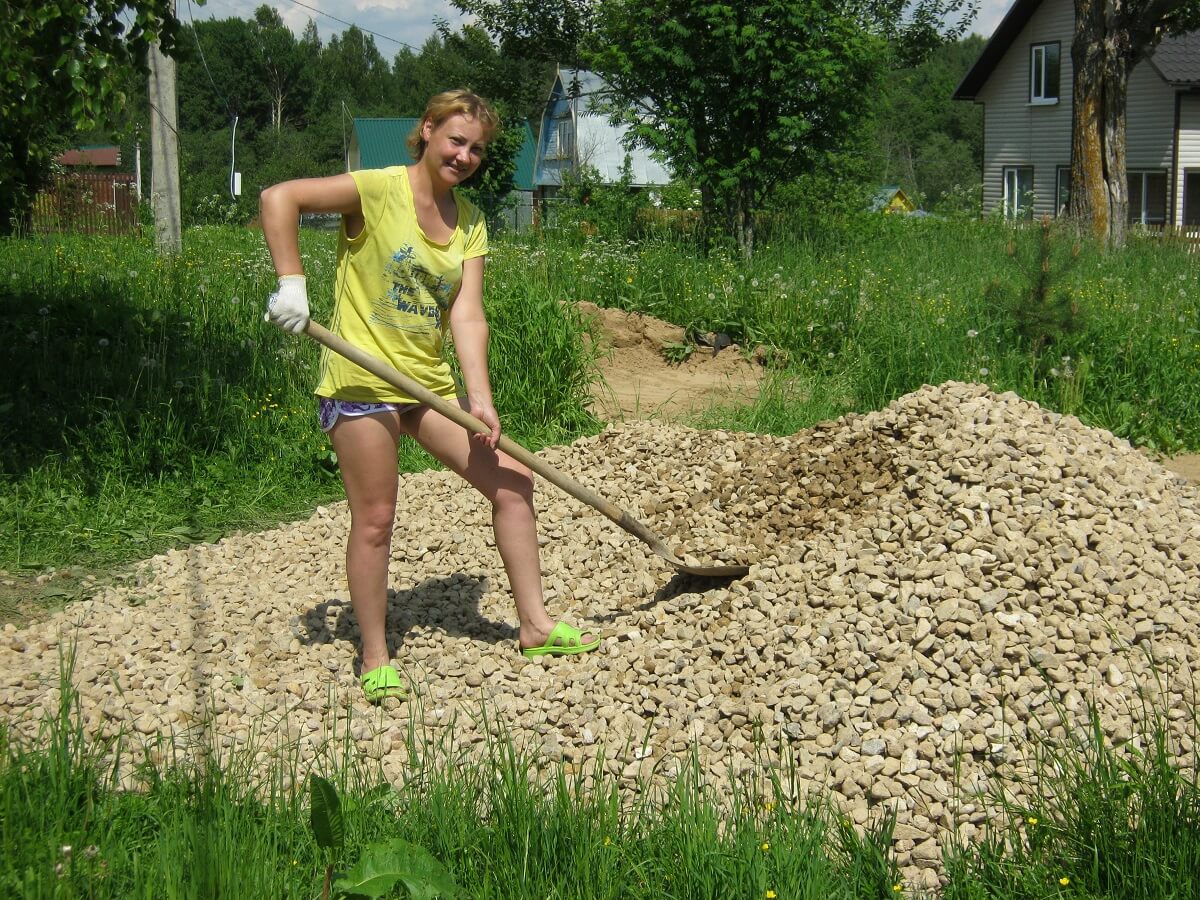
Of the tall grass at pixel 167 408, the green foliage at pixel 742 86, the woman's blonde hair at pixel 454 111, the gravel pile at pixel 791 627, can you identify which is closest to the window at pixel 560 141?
the green foliage at pixel 742 86

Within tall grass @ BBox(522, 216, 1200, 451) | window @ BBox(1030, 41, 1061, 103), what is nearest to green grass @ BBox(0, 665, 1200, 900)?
tall grass @ BBox(522, 216, 1200, 451)

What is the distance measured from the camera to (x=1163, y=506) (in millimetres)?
4441

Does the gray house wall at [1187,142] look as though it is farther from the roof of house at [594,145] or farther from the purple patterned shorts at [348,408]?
the purple patterned shorts at [348,408]

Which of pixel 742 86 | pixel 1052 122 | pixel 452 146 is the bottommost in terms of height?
pixel 452 146

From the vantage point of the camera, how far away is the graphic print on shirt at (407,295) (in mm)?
3680

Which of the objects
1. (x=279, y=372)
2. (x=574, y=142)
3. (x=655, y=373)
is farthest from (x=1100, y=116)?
(x=574, y=142)

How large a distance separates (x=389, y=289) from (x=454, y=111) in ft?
1.87

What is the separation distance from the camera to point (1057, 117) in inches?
1244

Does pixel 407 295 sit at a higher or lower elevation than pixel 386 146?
lower

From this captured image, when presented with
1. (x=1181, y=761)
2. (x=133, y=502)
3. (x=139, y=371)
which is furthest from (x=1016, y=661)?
(x=139, y=371)

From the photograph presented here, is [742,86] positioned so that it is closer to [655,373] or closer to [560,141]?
[655,373]

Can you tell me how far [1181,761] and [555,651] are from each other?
6.15 feet

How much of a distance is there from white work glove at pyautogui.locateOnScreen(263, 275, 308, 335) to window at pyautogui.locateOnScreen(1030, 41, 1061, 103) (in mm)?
31865

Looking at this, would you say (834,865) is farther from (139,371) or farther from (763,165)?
(763,165)
